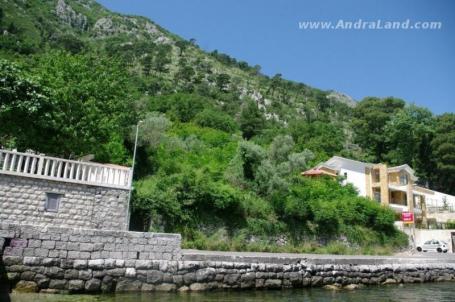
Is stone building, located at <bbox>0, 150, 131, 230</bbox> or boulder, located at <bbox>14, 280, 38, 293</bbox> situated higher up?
stone building, located at <bbox>0, 150, 131, 230</bbox>

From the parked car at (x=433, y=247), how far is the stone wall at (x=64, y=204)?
2647 cm

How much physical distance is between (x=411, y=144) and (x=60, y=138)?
51.9 meters

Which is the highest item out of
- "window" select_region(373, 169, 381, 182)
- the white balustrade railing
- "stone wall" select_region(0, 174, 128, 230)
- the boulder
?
"window" select_region(373, 169, 381, 182)

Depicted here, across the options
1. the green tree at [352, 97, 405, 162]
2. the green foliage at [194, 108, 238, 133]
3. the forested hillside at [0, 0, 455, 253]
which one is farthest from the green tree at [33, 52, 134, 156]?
the green tree at [352, 97, 405, 162]

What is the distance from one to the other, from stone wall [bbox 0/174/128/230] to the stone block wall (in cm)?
326

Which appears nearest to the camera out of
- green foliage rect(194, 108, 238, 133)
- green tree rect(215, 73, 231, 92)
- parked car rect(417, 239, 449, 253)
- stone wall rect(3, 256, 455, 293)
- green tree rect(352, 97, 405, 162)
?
stone wall rect(3, 256, 455, 293)

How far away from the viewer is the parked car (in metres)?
30.8

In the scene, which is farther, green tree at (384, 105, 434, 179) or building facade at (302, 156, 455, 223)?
green tree at (384, 105, 434, 179)

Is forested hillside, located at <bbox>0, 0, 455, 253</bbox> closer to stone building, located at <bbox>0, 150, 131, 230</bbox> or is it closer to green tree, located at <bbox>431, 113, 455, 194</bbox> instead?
green tree, located at <bbox>431, 113, 455, 194</bbox>

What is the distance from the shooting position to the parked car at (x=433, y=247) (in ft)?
101

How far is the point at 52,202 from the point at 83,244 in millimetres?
3733

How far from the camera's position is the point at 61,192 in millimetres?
13789

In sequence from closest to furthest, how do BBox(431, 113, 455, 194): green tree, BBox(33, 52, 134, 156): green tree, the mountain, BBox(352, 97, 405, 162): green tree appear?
BBox(33, 52, 134, 156): green tree < BBox(431, 113, 455, 194): green tree < BBox(352, 97, 405, 162): green tree < the mountain

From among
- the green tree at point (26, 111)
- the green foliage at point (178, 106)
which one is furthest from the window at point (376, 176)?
the green tree at point (26, 111)
